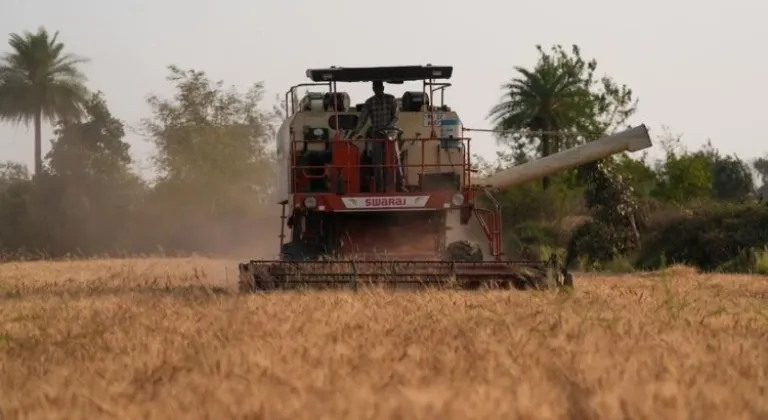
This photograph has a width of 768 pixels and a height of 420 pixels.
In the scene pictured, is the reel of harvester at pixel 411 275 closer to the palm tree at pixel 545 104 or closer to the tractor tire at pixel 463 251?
the tractor tire at pixel 463 251

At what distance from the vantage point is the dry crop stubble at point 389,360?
15.3ft

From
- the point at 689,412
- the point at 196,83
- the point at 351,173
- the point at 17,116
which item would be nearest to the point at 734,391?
the point at 689,412

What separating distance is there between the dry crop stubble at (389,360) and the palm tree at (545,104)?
4207 centimetres

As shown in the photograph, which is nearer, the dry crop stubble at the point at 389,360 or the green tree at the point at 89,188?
the dry crop stubble at the point at 389,360

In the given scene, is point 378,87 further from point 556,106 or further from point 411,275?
point 556,106

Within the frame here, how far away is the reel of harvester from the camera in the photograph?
42.3 ft

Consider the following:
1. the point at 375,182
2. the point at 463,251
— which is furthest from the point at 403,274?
the point at 375,182

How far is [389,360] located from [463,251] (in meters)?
9.23

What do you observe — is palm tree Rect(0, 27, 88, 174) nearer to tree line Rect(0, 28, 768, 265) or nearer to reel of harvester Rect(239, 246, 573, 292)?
tree line Rect(0, 28, 768, 265)

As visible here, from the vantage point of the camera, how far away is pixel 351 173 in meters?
15.3

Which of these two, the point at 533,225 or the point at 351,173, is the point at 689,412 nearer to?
the point at 351,173

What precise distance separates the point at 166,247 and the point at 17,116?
80.1 ft

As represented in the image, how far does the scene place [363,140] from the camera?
15297 mm

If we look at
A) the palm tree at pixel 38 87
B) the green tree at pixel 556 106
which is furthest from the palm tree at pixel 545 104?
the palm tree at pixel 38 87
